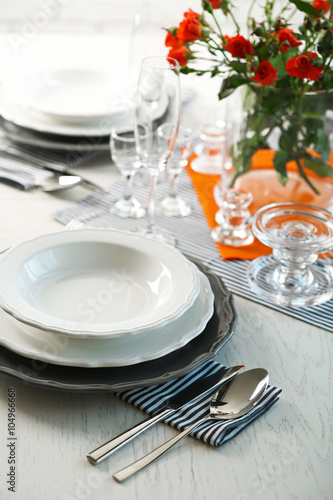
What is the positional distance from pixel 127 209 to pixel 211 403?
1.74 ft

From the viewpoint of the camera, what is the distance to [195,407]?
71cm

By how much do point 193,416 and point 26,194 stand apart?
644 mm

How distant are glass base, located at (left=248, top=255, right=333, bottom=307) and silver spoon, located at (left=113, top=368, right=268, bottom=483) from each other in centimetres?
21

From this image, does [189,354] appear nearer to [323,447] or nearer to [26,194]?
[323,447]

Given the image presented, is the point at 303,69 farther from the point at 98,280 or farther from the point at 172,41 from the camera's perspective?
the point at 98,280

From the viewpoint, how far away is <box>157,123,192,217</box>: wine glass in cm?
115

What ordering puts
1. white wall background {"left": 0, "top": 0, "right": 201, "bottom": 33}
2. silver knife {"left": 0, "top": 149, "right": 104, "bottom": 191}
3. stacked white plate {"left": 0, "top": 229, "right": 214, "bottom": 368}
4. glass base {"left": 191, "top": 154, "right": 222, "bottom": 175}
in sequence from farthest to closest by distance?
white wall background {"left": 0, "top": 0, "right": 201, "bottom": 33}, glass base {"left": 191, "top": 154, "right": 222, "bottom": 175}, silver knife {"left": 0, "top": 149, "right": 104, "bottom": 191}, stacked white plate {"left": 0, "top": 229, "right": 214, "bottom": 368}

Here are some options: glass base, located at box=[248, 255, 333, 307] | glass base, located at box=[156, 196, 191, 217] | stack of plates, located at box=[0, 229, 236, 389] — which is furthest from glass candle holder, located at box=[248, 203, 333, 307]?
glass base, located at box=[156, 196, 191, 217]

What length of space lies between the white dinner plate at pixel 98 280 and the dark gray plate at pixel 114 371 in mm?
51

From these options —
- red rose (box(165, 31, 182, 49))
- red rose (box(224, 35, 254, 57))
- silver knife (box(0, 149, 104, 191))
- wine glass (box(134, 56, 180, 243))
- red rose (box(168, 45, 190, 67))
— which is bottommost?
silver knife (box(0, 149, 104, 191))

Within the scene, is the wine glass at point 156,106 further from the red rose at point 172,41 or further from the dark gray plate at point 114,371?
the dark gray plate at point 114,371

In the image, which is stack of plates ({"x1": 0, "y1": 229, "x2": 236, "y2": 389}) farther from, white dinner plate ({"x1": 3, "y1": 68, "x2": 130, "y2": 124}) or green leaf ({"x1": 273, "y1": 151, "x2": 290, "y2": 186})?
white dinner plate ({"x1": 3, "y1": 68, "x2": 130, "y2": 124})

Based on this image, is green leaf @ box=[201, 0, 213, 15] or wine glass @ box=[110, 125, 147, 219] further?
wine glass @ box=[110, 125, 147, 219]

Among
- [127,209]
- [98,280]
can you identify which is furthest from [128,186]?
[98,280]
